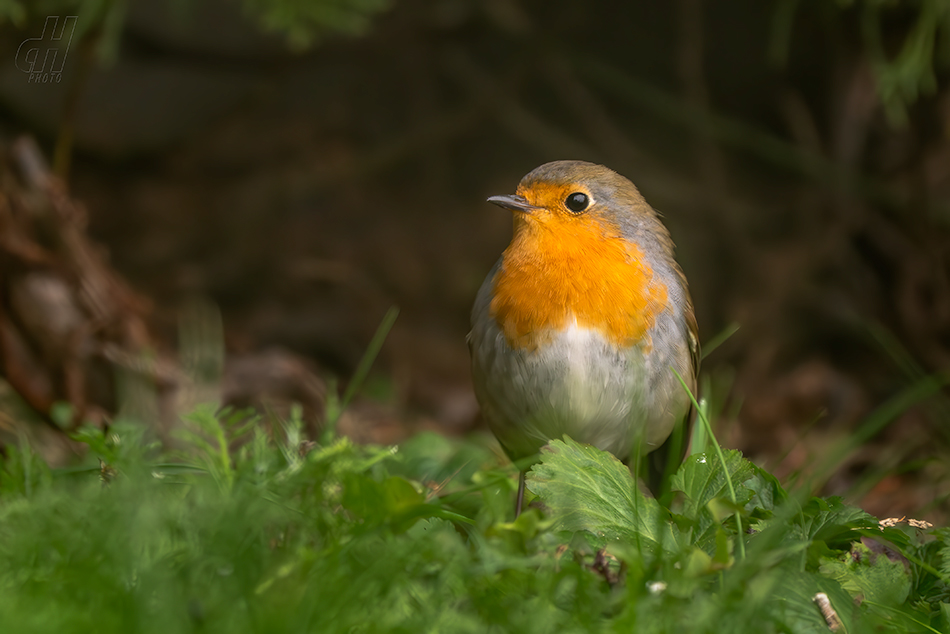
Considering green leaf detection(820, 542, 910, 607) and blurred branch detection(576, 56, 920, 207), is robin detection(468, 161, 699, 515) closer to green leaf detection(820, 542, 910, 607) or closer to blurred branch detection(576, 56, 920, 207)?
green leaf detection(820, 542, 910, 607)

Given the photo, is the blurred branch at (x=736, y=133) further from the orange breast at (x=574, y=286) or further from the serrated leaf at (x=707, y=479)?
the serrated leaf at (x=707, y=479)

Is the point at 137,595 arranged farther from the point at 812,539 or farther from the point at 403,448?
the point at 403,448

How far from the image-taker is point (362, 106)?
21.5ft

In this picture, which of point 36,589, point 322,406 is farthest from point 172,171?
point 36,589

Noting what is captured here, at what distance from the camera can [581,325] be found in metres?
2.70

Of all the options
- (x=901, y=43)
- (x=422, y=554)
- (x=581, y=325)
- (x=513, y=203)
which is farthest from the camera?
(x=901, y=43)

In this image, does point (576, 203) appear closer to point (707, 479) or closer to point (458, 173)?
point (707, 479)

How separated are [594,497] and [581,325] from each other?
2.50 ft

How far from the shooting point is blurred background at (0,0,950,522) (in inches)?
181

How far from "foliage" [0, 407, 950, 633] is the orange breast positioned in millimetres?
642

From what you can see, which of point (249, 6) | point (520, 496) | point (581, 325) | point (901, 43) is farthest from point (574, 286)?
point (901, 43)

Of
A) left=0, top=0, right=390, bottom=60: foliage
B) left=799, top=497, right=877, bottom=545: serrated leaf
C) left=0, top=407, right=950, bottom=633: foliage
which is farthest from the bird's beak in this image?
left=0, top=0, right=390, bottom=60: foliage

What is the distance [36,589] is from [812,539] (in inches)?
67.2

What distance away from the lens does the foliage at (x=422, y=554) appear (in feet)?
5.12
